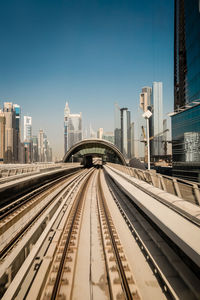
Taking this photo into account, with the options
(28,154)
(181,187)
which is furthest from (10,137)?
(181,187)

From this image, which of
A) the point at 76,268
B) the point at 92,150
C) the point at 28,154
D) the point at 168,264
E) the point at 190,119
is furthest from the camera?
the point at 28,154

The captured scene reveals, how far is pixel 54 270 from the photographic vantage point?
4750 millimetres

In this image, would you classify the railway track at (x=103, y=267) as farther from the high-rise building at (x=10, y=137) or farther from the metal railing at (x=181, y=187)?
the high-rise building at (x=10, y=137)

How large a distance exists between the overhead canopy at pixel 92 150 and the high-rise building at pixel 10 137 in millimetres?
104049

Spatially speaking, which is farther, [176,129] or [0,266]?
[176,129]

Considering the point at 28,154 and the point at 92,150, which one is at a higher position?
the point at 92,150

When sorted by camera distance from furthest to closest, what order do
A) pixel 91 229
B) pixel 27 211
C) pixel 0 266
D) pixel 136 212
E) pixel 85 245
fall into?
pixel 27 211 → pixel 136 212 → pixel 91 229 → pixel 85 245 → pixel 0 266

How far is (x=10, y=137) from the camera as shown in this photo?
150500mm

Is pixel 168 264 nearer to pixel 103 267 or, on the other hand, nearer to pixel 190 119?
pixel 103 267

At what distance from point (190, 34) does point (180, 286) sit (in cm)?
5245

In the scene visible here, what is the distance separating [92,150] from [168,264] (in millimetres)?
56619

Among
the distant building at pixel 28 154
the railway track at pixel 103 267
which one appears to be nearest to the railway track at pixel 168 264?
→ the railway track at pixel 103 267

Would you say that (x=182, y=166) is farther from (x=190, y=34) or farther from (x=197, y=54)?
(x=190, y=34)

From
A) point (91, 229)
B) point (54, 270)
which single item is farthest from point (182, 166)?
point (54, 270)
